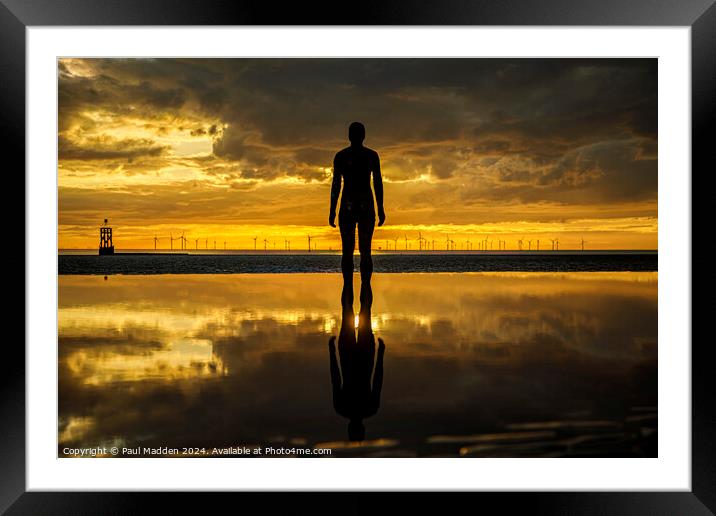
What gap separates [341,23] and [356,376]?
1789mm

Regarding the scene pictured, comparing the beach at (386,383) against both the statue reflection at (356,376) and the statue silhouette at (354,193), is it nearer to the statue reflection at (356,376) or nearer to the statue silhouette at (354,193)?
the statue reflection at (356,376)

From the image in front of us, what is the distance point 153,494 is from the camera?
7.98 ft

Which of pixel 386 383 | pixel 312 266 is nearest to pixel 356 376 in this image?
pixel 386 383

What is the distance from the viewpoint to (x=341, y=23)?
8.37 ft

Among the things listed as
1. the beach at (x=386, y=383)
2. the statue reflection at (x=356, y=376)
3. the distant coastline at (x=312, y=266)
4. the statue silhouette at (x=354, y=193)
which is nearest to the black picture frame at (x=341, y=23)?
the beach at (x=386, y=383)

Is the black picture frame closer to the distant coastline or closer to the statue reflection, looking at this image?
the statue reflection

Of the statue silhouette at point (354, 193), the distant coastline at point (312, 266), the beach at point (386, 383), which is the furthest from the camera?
the distant coastline at point (312, 266)

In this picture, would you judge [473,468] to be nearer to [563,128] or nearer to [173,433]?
[173,433]

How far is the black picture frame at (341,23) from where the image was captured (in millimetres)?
2486

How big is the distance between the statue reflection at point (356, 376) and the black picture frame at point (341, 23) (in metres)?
1.27

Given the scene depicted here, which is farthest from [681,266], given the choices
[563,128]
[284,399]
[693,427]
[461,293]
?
[563,128]

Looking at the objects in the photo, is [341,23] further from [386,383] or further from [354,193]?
[354,193]

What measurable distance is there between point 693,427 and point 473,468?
3.52 ft

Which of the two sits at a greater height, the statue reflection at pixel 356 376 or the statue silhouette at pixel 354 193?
the statue silhouette at pixel 354 193
